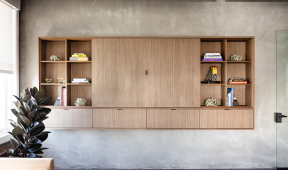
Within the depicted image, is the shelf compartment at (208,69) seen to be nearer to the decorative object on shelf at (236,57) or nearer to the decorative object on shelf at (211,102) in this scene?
the decorative object on shelf at (236,57)

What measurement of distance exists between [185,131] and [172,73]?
113 cm

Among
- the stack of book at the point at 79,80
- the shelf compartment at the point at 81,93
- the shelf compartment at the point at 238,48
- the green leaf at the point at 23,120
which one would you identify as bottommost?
the green leaf at the point at 23,120

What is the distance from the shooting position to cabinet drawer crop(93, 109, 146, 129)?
304cm

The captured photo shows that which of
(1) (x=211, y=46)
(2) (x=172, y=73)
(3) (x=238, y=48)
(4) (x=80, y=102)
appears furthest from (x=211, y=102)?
(4) (x=80, y=102)

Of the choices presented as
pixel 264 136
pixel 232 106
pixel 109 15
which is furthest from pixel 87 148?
pixel 264 136

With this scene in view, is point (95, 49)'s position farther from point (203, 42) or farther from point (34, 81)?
point (203, 42)

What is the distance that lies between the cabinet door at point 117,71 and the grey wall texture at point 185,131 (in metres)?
0.38

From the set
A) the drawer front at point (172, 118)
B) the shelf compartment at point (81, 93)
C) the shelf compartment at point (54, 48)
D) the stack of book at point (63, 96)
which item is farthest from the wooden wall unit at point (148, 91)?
the shelf compartment at point (54, 48)

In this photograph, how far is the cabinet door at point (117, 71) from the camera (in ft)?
10.0

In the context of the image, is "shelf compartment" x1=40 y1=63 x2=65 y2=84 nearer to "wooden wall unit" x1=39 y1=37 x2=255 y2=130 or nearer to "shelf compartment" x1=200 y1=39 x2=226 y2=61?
"wooden wall unit" x1=39 y1=37 x2=255 y2=130

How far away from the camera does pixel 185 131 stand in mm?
3352

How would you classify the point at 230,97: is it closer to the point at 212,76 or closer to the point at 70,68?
the point at 212,76

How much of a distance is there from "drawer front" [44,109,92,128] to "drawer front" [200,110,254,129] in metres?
1.96

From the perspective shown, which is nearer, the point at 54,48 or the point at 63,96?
the point at 63,96
